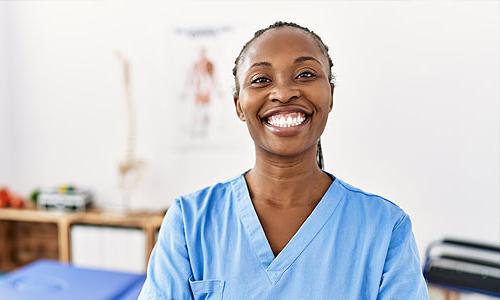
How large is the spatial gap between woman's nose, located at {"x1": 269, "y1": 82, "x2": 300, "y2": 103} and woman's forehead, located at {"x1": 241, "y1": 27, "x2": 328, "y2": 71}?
0.04 metres

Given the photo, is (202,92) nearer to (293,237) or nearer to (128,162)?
(128,162)

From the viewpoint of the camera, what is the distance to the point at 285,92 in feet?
2.04

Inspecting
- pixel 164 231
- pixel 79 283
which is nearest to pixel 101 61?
pixel 79 283

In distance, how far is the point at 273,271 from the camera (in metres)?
0.69

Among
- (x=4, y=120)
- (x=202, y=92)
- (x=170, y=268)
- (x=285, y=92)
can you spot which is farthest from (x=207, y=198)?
(x=4, y=120)

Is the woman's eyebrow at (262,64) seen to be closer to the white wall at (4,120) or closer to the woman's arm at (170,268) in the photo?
the woman's arm at (170,268)

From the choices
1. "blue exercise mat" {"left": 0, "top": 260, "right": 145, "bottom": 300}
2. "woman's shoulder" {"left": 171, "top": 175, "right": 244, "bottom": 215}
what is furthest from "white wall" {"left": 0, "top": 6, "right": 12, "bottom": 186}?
"woman's shoulder" {"left": 171, "top": 175, "right": 244, "bottom": 215}

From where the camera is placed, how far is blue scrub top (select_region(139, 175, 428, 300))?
0.65m

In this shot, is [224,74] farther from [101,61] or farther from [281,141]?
[281,141]

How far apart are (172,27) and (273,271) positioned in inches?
54.2

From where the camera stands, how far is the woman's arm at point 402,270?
24.5 inches

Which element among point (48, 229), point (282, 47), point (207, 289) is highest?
point (282, 47)

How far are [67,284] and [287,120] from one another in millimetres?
1195

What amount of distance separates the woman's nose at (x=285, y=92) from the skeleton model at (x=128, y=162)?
1.49 meters
